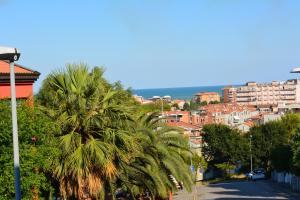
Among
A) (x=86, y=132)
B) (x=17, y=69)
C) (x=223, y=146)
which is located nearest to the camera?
(x=86, y=132)

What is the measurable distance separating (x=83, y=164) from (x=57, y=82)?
3161 millimetres

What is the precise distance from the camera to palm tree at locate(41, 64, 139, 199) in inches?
728

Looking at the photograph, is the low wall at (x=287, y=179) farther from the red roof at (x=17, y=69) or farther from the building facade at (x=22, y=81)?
the building facade at (x=22, y=81)

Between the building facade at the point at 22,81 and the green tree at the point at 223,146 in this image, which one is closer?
the building facade at the point at 22,81

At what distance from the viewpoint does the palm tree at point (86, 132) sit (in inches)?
728

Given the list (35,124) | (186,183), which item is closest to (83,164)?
(35,124)

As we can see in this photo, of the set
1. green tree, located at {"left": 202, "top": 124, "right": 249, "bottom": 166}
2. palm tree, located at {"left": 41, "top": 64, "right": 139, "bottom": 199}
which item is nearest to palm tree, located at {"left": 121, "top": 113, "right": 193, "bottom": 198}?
palm tree, located at {"left": 41, "top": 64, "right": 139, "bottom": 199}

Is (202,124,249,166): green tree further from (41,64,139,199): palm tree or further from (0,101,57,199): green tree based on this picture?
(0,101,57,199): green tree

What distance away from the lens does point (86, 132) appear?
19.3 metres

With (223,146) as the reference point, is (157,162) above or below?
above

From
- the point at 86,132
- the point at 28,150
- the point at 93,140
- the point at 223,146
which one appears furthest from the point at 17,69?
the point at 223,146

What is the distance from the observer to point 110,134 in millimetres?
19156

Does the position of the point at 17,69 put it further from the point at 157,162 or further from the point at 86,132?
the point at 157,162

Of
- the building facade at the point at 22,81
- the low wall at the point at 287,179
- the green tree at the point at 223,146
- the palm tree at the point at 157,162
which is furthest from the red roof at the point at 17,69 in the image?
the green tree at the point at 223,146
